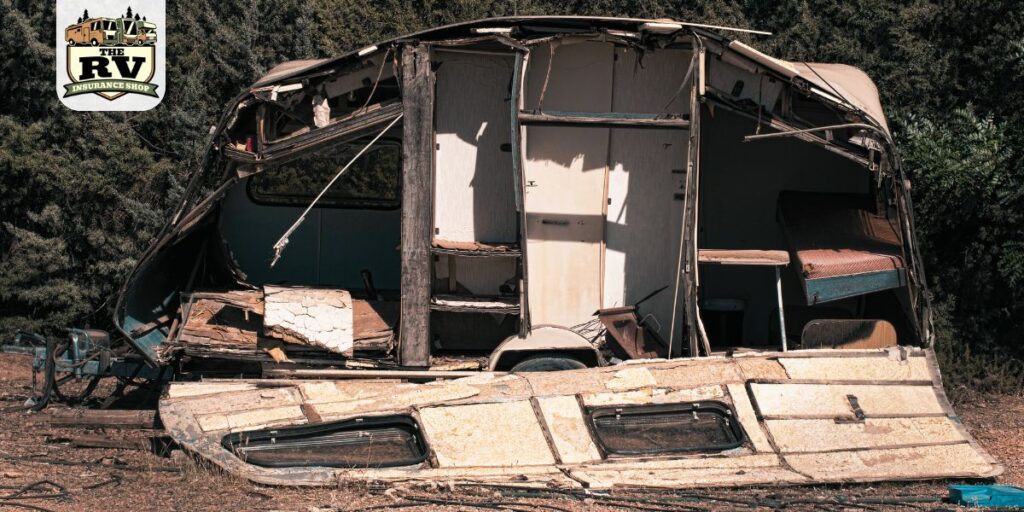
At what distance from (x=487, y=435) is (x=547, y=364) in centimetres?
133

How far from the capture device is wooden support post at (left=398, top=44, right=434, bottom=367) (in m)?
9.09

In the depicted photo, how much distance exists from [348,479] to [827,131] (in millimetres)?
4616

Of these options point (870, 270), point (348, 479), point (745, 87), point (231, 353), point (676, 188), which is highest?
point (745, 87)

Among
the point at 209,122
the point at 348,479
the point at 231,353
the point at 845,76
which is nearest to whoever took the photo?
the point at 348,479

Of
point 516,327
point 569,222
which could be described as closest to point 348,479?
point 516,327

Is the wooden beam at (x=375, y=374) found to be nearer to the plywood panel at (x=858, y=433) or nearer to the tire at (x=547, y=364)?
the tire at (x=547, y=364)

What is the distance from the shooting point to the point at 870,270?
9578 mm

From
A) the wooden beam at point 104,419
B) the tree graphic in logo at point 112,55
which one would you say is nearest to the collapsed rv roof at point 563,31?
the wooden beam at point 104,419

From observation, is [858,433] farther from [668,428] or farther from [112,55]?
[112,55]

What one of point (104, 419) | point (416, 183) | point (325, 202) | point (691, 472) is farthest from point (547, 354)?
point (104, 419)

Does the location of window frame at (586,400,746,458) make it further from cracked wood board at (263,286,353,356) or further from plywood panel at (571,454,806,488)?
cracked wood board at (263,286,353,356)

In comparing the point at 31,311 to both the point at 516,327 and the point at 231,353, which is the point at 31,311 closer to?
the point at 231,353

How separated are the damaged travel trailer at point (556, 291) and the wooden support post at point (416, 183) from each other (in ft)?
0.06

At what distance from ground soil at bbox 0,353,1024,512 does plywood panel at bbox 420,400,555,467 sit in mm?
496
